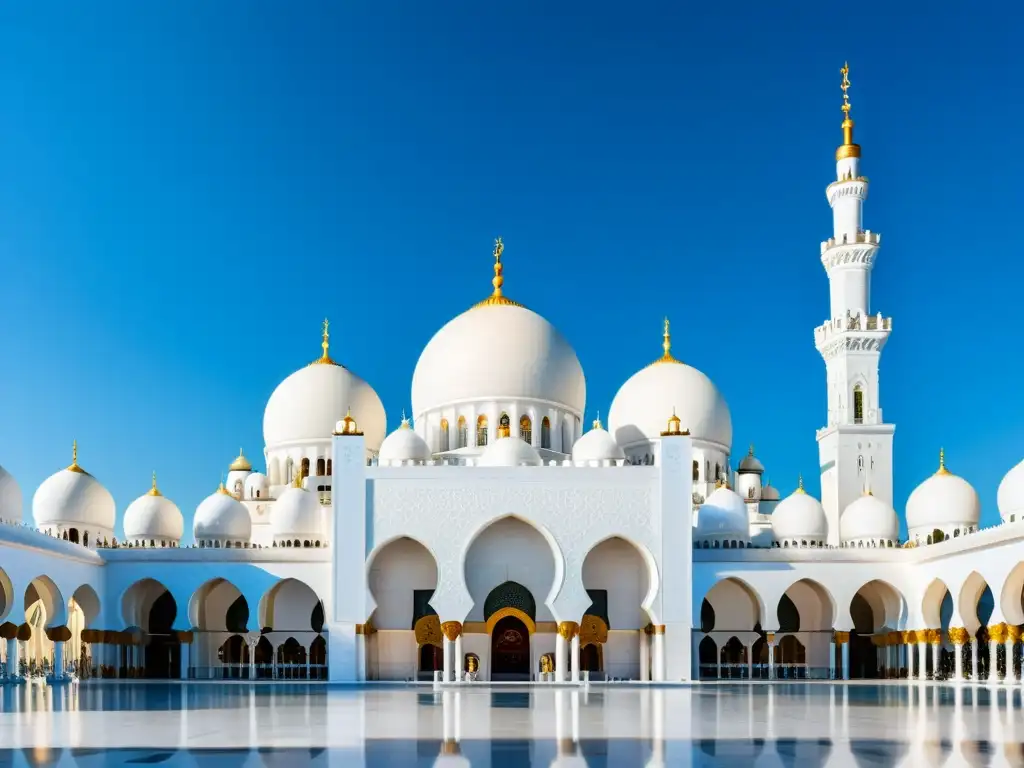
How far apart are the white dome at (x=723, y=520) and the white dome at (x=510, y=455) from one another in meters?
4.45

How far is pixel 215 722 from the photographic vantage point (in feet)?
42.5

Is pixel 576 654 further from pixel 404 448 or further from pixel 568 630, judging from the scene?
pixel 404 448

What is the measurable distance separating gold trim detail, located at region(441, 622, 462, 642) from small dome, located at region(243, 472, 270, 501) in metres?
8.86

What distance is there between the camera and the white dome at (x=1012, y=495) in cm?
2458

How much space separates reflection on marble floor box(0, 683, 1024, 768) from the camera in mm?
9359

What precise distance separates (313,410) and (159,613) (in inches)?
245

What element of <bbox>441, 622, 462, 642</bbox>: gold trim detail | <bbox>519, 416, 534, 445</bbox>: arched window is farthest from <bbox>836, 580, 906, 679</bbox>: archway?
<bbox>441, 622, 462, 642</bbox>: gold trim detail

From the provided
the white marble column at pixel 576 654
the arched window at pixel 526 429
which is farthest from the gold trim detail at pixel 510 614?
the arched window at pixel 526 429

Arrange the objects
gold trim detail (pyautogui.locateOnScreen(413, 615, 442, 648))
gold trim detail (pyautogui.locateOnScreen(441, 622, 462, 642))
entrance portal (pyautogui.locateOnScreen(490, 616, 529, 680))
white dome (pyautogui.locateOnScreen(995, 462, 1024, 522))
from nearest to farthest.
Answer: white dome (pyautogui.locateOnScreen(995, 462, 1024, 522)) < gold trim detail (pyautogui.locateOnScreen(441, 622, 462, 642)) < gold trim detail (pyautogui.locateOnScreen(413, 615, 442, 648)) < entrance portal (pyautogui.locateOnScreen(490, 616, 529, 680))

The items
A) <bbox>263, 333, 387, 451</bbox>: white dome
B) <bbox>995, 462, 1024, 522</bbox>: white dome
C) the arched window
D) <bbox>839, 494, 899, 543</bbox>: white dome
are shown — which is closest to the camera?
<bbox>995, 462, 1024, 522</bbox>: white dome

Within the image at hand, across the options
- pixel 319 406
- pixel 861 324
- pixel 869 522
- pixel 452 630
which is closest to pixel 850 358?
pixel 861 324

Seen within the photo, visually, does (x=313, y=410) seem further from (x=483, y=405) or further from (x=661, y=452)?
(x=661, y=452)

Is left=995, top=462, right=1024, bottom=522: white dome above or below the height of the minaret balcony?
below

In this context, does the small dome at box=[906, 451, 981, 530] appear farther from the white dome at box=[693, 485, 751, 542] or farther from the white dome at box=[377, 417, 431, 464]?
the white dome at box=[377, 417, 431, 464]
